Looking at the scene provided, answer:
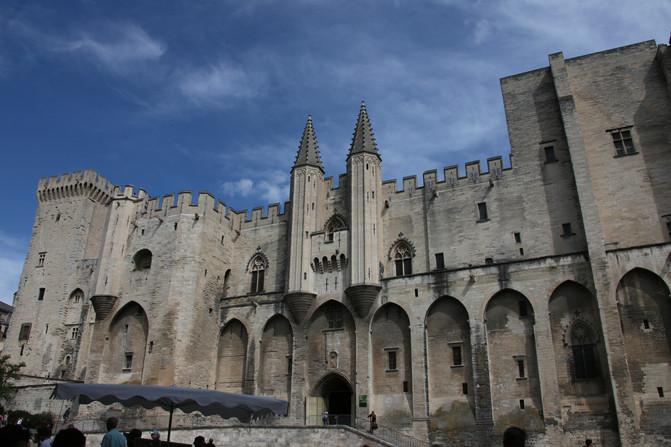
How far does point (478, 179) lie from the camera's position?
3016cm

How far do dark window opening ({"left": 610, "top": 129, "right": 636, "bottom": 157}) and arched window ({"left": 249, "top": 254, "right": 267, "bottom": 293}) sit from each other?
62.4 feet

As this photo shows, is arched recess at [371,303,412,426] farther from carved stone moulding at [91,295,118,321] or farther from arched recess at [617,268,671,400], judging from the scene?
carved stone moulding at [91,295,118,321]

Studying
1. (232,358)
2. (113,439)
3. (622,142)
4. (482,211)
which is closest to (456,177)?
(482,211)

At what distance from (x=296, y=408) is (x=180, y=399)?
13.2 m

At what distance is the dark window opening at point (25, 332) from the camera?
37.8 metres

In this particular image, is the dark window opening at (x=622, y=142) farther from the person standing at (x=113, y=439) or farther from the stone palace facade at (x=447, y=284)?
the person standing at (x=113, y=439)

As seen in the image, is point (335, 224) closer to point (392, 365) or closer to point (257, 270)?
point (257, 270)

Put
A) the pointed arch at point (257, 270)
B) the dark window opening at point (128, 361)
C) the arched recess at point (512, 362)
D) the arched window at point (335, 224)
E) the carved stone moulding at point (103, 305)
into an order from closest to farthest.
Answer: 1. the arched recess at point (512, 362)
2. the dark window opening at point (128, 361)
3. the carved stone moulding at point (103, 305)
4. the arched window at point (335, 224)
5. the pointed arch at point (257, 270)

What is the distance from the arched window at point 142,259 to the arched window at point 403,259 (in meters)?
13.7

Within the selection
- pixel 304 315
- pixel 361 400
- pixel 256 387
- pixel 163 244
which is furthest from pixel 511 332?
pixel 163 244

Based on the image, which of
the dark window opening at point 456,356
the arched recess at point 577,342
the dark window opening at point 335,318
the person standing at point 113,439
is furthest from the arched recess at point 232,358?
the person standing at point 113,439

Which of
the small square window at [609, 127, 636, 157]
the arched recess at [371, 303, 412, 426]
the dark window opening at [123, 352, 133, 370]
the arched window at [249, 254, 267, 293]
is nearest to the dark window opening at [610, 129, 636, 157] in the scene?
the small square window at [609, 127, 636, 157]

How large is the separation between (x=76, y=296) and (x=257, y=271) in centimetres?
→ 1325

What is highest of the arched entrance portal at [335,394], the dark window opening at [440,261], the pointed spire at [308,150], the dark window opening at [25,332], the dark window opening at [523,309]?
the pointed spire at [308,150]
